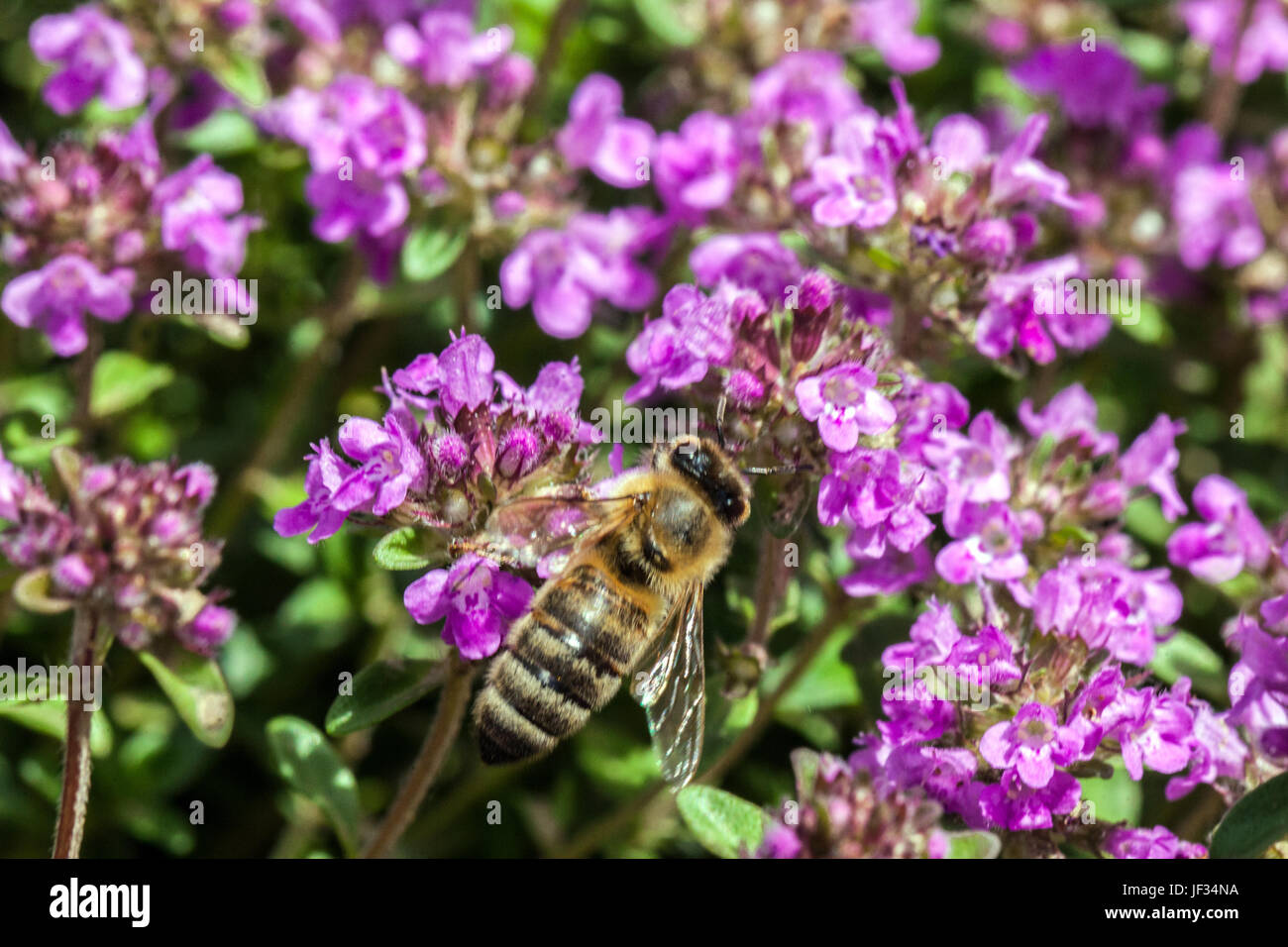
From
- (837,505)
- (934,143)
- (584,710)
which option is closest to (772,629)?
(837,505)

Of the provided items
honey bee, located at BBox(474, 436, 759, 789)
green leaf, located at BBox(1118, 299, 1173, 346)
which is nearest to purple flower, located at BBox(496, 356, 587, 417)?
honey bee, located at BBox(474, 436, 759, 789)

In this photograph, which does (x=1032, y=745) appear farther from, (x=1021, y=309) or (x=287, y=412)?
(x=287, y=412)

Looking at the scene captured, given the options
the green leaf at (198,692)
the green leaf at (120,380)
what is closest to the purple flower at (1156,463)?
the green leaf at (198,692)

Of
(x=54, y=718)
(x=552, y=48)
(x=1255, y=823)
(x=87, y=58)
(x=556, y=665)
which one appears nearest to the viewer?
(x=556, y=665)

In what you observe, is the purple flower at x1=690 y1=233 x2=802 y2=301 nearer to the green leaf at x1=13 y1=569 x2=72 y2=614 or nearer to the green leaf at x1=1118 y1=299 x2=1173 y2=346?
the green leaf at x1=1118 y1=299 x2=1173 y2=346

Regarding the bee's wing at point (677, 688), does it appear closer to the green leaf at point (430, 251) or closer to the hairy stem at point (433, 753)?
the hairy stem at point (433, 753)

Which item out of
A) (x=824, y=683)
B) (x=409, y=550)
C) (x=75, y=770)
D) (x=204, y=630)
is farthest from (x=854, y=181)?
(x=75, y=770)
